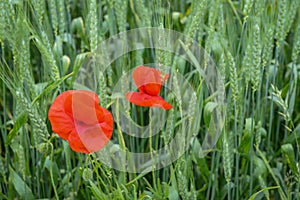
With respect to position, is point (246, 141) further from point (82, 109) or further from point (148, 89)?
point (82, 109)

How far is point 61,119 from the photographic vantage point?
81 cm

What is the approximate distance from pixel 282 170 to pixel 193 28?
0.50m

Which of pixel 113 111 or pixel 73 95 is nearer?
pixel 73 95

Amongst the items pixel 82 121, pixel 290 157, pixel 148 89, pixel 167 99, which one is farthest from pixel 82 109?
pixel 290 157

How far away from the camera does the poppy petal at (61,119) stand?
0.80 meters

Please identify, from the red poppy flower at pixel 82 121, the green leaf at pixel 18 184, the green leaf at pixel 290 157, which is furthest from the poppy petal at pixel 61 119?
the green leaf at pixel 290 157

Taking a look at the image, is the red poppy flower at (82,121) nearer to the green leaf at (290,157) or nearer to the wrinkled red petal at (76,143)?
the wrinkled red petal at (76,143)

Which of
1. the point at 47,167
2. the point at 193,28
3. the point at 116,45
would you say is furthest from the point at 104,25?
the point at 193,28

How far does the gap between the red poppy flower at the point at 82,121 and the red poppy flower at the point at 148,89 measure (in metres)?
0.07

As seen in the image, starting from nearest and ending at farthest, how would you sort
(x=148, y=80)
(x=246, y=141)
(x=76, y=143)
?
(x=76, y=143)
(x=148, y=80)
(x=246, y=141)

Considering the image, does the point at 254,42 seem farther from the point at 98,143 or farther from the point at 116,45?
the point at 116,45

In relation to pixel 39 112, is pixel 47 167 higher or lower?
lower

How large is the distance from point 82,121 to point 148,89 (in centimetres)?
13

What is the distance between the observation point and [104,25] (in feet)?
4.86
